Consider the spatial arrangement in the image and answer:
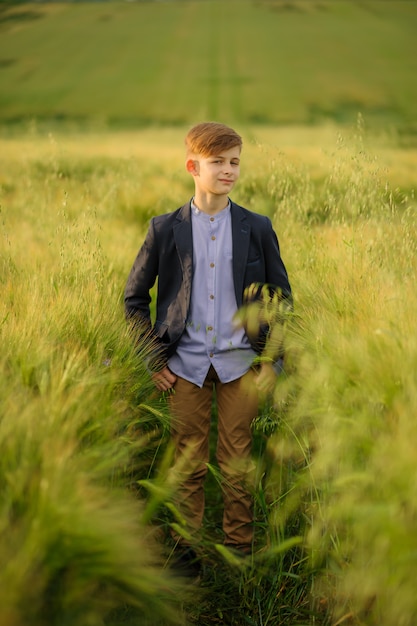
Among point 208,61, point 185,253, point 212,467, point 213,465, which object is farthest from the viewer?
point 208,61

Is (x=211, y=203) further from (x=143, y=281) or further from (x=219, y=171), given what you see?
(x=143, y=281)

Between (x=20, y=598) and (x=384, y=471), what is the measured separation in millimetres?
845

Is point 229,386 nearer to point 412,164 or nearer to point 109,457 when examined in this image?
point 109,457

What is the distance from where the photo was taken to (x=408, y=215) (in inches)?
96.6

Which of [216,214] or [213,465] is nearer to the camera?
[216,214]

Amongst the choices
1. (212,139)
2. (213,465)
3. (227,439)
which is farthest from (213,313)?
(213,465)

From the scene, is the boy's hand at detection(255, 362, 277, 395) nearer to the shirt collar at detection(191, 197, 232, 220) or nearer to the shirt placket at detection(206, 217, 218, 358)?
the shirt placket at detection(206, 217, 218, 358)

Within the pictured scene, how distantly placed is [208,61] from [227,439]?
1728 inches

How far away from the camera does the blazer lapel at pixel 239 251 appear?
2428mm

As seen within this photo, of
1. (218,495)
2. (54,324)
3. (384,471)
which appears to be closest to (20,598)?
(384,471)

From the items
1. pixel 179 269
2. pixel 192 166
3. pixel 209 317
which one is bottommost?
pixel 209 317

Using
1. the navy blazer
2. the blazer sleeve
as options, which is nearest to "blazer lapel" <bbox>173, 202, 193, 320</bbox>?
the navy blazer

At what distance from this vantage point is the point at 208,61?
139ft

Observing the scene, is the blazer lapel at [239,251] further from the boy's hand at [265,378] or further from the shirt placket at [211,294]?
the boy's hand at [265,378]
